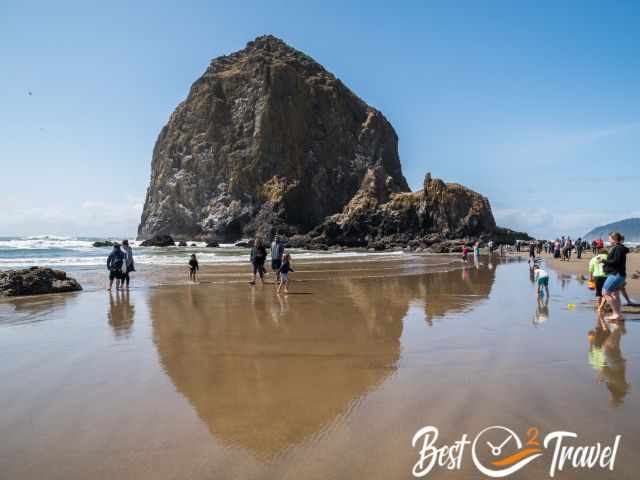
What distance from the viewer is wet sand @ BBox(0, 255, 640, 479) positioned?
9.75 ft

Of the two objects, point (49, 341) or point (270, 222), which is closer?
point (49, 341)

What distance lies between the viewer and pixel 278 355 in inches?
222

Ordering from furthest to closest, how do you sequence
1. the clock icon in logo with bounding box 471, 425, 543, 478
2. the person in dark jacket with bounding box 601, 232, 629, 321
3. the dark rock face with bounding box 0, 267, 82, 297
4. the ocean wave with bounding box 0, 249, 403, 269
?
the ocean wave with bounding box 0, 249, 403, 269
the dark rock face with bounding box 0, 267, 82, 297
the person in dark jacket with bounding box 601, 232, 629, 321
the clock icon in logo with bounding box 471, 425, 543, 478

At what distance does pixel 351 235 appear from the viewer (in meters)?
66.3

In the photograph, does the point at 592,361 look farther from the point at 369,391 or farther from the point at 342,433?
the point at 342,433

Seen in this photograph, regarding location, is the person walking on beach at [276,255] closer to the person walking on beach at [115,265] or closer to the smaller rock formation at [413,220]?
the person walking on beach at [115,265]

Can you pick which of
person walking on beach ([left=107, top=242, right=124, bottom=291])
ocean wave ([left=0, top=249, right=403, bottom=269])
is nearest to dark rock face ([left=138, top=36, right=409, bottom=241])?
ocean wave ([left=0, top=249, right=403, bottom=269])

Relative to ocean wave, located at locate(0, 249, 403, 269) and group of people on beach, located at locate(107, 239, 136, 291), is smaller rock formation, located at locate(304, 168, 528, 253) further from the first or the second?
group of people on beach, located at locate(107, 239, 136, 291)

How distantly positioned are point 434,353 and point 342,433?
105 inches

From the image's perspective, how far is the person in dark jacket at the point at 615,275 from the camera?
7.78m

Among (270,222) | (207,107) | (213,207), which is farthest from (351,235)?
(207,107)

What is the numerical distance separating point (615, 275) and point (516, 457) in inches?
251

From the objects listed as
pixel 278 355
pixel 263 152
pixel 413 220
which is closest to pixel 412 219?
pixel 413 220

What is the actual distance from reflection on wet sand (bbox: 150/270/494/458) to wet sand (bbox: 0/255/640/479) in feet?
0.09
